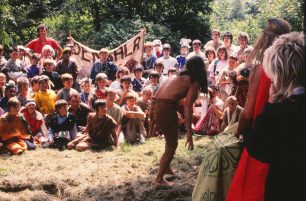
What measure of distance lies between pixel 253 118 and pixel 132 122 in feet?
17.1

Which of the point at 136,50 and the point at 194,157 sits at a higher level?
the point at 136,50

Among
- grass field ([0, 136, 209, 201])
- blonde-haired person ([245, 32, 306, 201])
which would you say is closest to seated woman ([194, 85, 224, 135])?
grass field ([0, 136, 209, 201])

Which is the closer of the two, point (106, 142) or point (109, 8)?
point (106, 142)

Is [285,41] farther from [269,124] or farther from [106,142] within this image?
[106,142]

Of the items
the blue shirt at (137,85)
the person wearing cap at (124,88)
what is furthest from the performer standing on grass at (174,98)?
the blue shirt at (137,85)

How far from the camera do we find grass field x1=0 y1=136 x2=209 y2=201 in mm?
5568

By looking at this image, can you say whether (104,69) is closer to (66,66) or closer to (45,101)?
(66,66)

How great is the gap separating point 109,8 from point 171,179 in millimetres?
13613

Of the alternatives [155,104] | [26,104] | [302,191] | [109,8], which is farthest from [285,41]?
[109,8]

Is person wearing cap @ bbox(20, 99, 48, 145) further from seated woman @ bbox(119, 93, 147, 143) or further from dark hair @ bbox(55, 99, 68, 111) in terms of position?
seated woman @ bbox(119, 93, 147, 143)

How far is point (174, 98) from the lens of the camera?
5.42 meters

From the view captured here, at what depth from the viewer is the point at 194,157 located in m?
6.99

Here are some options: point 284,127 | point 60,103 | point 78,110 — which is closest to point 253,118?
point 284,127

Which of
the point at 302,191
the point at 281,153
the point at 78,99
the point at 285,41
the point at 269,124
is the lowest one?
the point at 78,99
